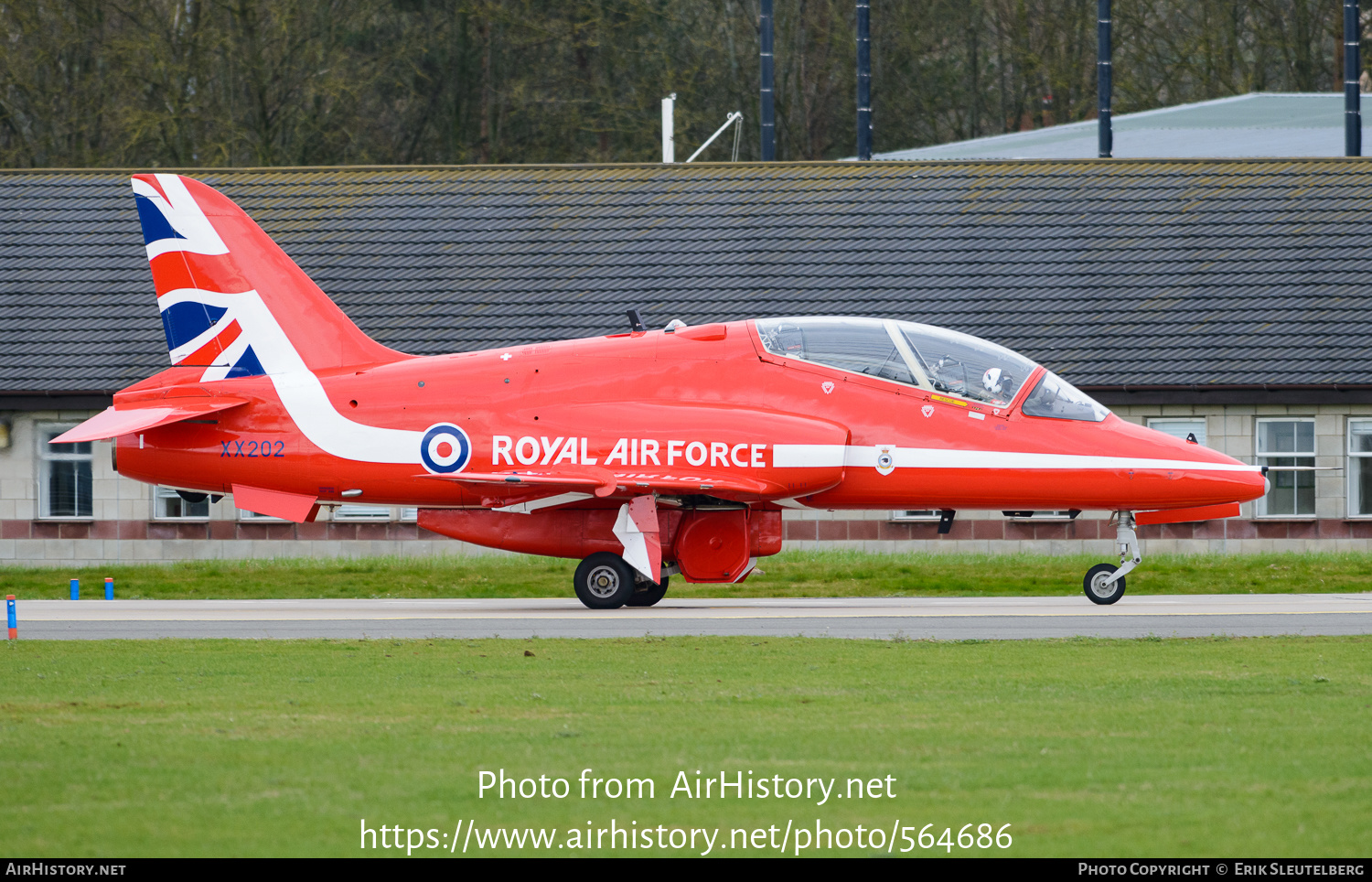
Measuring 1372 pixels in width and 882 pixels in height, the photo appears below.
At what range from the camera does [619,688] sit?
37.9 ft

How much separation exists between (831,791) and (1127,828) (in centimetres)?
133

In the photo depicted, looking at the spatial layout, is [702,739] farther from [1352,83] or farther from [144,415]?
[1352,83]

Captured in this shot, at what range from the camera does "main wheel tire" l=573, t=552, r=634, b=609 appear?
18.7 meters

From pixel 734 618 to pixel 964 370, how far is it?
3540 millimetres

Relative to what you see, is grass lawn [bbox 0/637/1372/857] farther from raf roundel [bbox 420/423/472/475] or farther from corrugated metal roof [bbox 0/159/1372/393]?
corrugated metal roof [bbox 0/159/1372/393]

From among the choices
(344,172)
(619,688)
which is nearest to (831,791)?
(619,688)

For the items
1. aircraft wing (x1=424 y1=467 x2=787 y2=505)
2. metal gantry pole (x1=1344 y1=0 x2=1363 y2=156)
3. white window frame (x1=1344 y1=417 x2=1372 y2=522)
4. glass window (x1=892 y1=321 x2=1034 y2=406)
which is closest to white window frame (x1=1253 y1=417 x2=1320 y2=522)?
white window frame (x1=1344 y1=417 x2=1372 y2=522)

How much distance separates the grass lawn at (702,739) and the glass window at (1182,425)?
35.3 ft

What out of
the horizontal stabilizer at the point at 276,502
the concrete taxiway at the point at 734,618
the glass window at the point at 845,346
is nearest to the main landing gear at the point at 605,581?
the concrete taxiway at the point at 734,618

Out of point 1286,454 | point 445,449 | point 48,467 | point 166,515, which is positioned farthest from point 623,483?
point 48,467

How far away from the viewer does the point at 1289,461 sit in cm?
2473

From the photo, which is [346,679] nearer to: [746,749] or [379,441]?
[746,749]

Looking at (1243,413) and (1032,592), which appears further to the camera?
(1243,413)

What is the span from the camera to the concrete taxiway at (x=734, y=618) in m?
15.6
